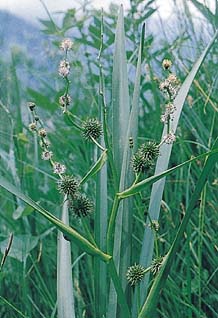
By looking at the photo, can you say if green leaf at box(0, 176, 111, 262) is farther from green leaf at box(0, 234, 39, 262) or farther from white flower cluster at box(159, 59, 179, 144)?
green leaf at box(0, 234, 39, 262)

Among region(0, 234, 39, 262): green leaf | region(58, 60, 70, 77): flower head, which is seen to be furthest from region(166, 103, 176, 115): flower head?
region(0, 234, 39, 262): green leaf

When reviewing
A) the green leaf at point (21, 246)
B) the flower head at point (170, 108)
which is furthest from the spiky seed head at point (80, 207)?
the green leaf at point (21, 246)

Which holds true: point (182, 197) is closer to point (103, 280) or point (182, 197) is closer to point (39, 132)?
point (103, 280)

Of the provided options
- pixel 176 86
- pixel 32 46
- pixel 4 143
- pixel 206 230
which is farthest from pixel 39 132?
pixel 32 46

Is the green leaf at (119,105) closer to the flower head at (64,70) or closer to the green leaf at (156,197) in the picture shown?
the green leaf at (156,197)

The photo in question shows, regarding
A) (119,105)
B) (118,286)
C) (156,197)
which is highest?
(119,105)

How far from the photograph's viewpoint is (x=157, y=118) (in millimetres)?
1490

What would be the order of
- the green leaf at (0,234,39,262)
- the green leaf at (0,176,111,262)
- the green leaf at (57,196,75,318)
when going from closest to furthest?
the green leaf at (0,176,111,262)
the green leaf at (57,196,75,318)
the green leaf at (0,234,39,262)

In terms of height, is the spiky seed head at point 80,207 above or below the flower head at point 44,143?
below

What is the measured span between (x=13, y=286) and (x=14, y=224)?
0.16 meters

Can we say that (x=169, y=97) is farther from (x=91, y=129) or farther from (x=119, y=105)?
(x=119, y=105)

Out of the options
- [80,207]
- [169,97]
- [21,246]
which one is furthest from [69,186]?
[21,246]

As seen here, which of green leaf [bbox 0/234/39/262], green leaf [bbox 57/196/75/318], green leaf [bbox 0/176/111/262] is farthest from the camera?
green leaf [bbox 0/234/39/262]

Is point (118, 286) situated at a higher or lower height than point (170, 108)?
lower
